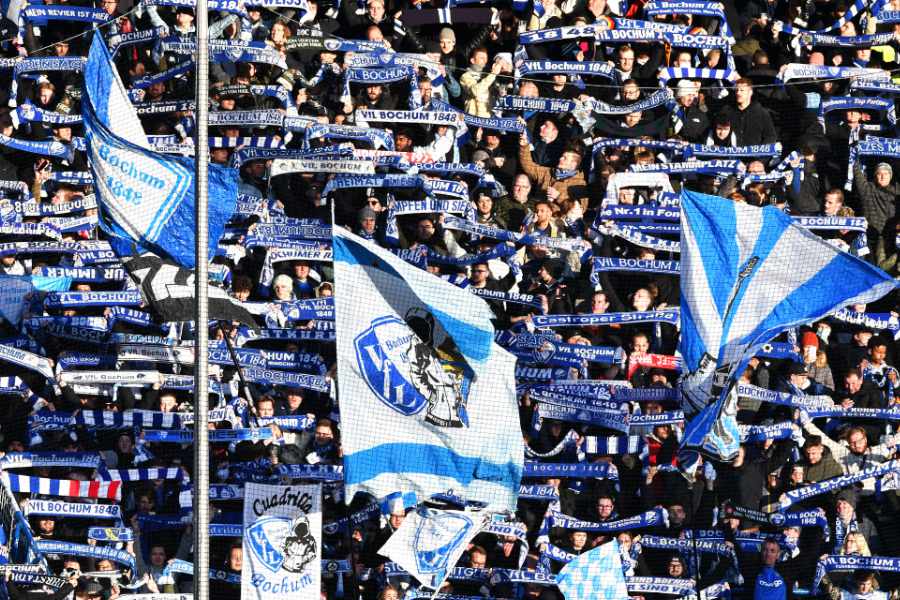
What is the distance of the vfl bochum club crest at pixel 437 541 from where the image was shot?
18.8 metres

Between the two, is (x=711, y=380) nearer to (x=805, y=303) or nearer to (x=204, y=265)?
(x=805, y=303)

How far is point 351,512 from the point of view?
2023cm

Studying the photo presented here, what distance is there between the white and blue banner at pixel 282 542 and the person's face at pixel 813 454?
467 centimetres

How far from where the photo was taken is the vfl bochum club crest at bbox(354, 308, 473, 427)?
1769cm

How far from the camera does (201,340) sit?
55.6 feet

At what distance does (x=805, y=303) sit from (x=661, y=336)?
3.12 metres

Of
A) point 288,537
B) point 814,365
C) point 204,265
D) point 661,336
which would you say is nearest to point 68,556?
point 288,537

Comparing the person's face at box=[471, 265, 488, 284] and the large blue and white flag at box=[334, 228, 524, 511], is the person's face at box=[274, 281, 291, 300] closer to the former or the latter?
the person's face at box=[471, 265, 488, 284]

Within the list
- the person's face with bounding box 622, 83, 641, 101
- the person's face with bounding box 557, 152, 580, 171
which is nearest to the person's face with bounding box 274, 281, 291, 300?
the person's face with bounding box 557, 152, 580, 171

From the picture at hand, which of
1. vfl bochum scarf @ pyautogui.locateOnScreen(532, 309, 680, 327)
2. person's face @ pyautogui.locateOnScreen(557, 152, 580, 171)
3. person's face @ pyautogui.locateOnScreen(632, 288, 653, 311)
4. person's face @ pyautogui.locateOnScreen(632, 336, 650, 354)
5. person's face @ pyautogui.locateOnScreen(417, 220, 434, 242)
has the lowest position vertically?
person's face @ pyautogui.locateOnScreen(632, 336, 650, 354)

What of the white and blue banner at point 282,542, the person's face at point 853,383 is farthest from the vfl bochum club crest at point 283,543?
the person's face at point 853,383

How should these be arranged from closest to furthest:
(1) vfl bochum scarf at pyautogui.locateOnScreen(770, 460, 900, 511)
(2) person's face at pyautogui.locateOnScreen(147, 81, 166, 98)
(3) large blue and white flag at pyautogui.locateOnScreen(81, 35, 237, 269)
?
(3) large blue and white flag at pyautogui.locateOnScreen(81, 35, 237, 269), (1) vfl bochum scarf at pyautogui.locateOnScreen(770, 460, 900, 511), (2) person's face at pyautogui.locateOnScreen(147, 81, 166, 98)

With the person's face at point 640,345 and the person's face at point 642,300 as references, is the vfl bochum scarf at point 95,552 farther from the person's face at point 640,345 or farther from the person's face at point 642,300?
the person's face at point 642,300

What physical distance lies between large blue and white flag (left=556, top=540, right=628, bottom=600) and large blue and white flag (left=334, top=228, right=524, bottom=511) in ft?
4.19
